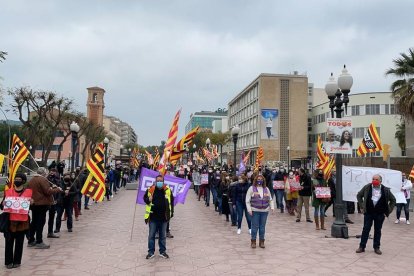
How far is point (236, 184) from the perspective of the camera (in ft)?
39.3

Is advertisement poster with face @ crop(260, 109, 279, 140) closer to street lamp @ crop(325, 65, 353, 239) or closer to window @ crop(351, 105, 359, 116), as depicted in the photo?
window @ crop(351, 105, 359, 116)

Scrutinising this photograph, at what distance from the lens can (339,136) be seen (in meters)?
11.8

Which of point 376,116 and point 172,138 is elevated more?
point 376,116

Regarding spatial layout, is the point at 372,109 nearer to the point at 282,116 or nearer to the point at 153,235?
the point at 282,116

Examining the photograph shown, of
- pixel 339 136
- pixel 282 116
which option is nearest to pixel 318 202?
pixel 339 136

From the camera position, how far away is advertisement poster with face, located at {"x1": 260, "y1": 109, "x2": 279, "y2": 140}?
78.9 m

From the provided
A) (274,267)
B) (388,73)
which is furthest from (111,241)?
(388,73)

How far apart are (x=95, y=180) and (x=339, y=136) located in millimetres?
7112

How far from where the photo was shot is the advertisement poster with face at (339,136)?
38.4 ft

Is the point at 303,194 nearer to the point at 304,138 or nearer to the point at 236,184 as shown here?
the point at 236,184

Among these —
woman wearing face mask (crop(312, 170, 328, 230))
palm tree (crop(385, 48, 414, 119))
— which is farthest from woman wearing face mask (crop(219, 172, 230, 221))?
palm tree (crop(385, 48, 414, 119))

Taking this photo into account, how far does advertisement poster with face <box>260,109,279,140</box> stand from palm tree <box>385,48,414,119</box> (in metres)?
51.0

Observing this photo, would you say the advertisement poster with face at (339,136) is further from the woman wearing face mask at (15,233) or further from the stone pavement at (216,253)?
the woman wearing face mask at (15,233)

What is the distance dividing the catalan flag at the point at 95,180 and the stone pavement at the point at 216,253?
1.08m
